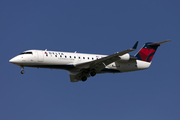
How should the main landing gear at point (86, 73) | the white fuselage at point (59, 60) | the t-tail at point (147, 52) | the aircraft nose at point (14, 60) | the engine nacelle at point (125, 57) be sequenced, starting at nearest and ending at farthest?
the aircraft nose at point (14, 60) < the white fuselage at point (59, 60) < the main landing gear at point (86, 73) < the engine nacelle at point (125, 57) < the t-tail at point (147, 52)

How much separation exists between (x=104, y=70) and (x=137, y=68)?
358 cm

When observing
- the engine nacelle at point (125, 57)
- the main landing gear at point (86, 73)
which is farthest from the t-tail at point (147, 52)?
→ the main landing gear at point (86, 73)

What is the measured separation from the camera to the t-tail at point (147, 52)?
2973 centimetres

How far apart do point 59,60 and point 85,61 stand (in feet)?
8.75

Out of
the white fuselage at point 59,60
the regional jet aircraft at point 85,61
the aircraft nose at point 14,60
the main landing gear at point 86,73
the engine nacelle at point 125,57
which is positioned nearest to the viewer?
the aircraft nose at point 14,60

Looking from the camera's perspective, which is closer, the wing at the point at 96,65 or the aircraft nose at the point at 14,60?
the aircraft nose at the point at 14,60

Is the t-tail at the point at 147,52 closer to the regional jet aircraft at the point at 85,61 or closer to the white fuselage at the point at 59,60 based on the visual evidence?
the regional jet aircraft at the point at 85,61

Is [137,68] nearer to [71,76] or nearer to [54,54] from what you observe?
[71,76]

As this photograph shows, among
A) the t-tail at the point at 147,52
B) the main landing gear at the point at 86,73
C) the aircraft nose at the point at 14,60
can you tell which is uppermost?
the t-tail at the point at 147,52

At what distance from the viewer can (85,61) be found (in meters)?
26.9

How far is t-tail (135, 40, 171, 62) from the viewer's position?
29.7 meters

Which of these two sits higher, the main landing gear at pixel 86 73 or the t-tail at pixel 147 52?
the t-tail at pixel 147 52

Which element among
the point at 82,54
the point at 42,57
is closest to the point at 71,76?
the point at 82,54

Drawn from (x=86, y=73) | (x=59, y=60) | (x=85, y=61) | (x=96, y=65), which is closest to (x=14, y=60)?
(x=59, y=60)
